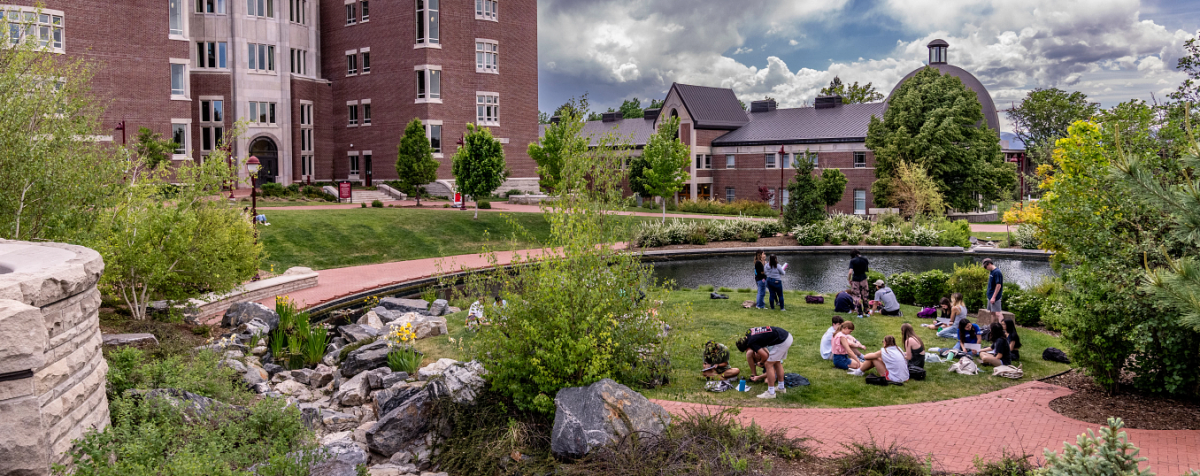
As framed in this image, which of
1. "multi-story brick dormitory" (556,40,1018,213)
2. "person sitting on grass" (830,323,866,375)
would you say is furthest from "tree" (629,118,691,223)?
"person sitting on grass" (830,323,866,375)

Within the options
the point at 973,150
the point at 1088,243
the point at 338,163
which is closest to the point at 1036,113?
the point at 973,150

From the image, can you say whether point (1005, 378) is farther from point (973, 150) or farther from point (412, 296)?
point (973, 150)

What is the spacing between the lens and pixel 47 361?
641 cm

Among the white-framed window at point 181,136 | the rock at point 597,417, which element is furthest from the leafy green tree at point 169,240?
the white-framed window at point 181,136

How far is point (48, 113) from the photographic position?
1137 cm

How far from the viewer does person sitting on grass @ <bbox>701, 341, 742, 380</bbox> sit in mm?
11242

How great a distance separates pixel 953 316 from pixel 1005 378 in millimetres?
3201

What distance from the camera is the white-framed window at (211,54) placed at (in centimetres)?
4509

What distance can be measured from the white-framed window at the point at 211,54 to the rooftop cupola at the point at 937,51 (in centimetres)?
4956

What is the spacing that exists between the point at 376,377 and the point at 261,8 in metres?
41.3

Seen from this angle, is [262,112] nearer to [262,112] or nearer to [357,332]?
[262,112]

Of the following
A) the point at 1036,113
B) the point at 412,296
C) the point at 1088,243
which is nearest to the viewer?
the point at 1088,243

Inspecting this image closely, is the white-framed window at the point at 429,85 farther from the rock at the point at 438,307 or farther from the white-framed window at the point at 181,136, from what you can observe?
the rock at the point at 438,307

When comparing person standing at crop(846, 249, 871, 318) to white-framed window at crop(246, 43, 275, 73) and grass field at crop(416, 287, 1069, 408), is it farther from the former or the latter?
white-framed window at crop(246, 43, 275, 73)
